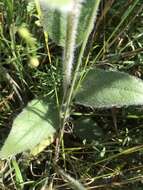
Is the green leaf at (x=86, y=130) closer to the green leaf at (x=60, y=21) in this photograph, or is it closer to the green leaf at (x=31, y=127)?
the green leaf at (x=31, y=127)

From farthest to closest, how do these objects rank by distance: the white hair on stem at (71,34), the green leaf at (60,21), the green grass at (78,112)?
1. the green grass at (78,112)
2. the green leaf at (60,21)
3. the white hair on stem at (71,34)

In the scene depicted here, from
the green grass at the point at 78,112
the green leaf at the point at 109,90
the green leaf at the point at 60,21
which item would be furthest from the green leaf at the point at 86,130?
the green leaf at the point at 60,21

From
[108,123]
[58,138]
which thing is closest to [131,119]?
[108,123]

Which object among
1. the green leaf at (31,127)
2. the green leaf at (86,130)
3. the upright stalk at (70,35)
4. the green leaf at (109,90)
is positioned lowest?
the green leaf at (86,130)

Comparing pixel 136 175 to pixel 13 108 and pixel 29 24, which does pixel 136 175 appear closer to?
pixel 13 108

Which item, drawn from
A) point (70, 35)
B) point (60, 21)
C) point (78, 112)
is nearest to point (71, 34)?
point (70, 35)

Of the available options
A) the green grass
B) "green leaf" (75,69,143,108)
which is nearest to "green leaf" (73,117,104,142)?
the green grass
